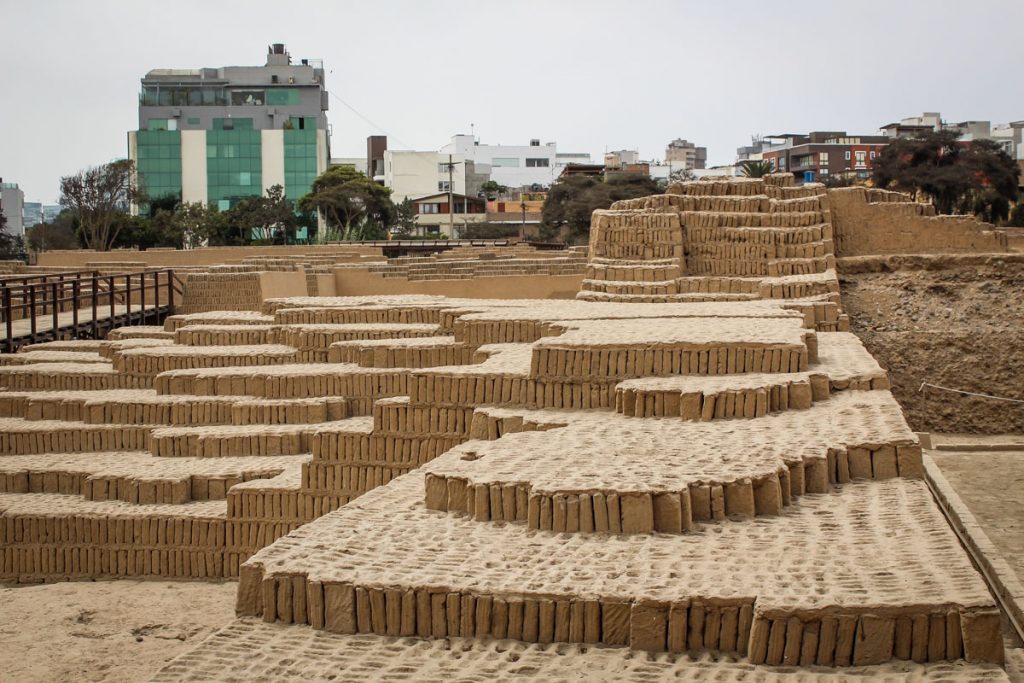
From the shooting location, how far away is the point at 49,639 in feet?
28.5

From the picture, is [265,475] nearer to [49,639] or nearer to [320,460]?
[320,460]

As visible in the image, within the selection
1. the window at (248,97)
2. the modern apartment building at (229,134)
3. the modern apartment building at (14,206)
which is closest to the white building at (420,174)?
the modern apartment building at (229,134)

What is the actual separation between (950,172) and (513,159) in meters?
42.5

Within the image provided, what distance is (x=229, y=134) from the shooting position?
61.6 meters

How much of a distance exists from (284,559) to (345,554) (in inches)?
11.4

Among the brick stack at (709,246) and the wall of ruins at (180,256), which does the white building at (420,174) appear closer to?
the wall of ruins at (180,256)

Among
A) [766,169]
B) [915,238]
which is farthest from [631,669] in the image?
[766,169]

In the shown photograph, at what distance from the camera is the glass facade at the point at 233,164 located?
6088cm

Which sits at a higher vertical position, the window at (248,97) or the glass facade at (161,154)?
the window at (248,97)

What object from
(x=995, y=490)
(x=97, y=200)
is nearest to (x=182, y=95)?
(x=97, y=200)

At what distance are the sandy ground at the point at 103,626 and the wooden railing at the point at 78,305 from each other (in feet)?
26.0

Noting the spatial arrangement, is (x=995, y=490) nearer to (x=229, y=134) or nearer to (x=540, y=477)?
(x=540, y=477)

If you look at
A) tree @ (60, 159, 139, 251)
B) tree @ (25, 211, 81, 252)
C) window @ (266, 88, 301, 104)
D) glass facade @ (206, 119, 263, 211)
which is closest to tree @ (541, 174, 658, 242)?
tree @ (60, 159, 139, 251)

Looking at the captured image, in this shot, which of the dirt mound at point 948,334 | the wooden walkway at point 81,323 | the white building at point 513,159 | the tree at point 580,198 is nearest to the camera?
the dirt mound at point 948,334
